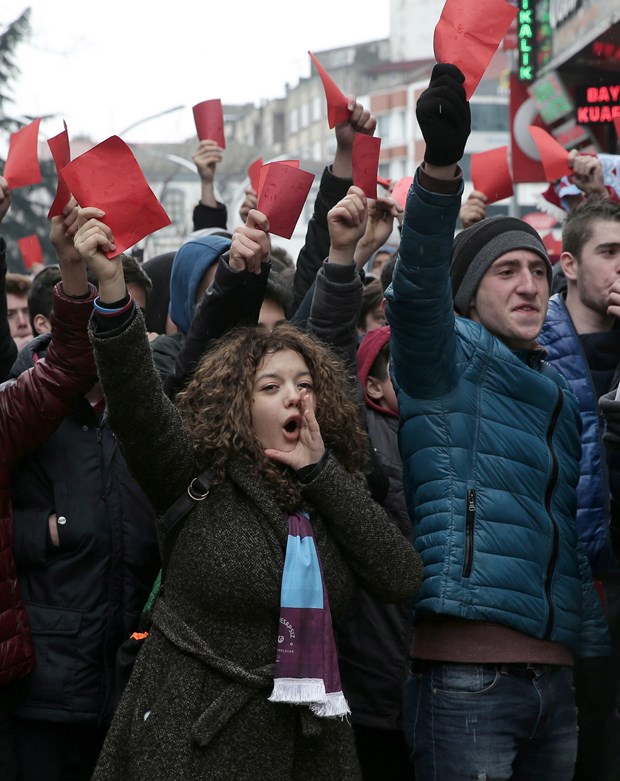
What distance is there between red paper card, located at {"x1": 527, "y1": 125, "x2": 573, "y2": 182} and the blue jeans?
292cm

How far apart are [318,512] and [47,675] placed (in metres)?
1.06

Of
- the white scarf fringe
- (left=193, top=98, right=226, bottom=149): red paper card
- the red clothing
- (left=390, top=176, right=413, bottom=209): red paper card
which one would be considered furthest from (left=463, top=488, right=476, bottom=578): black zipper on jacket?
(left=193, top=98, right=226, bottom=149): red paper card

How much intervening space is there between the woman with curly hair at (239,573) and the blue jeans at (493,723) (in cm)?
22

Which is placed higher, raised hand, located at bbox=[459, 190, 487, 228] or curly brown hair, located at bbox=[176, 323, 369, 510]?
raised hand, located at bbox=[459, 190, 487, 228]

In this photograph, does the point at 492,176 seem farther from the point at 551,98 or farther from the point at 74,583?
the point at 551,98

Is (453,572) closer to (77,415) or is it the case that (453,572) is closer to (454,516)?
(454,516)

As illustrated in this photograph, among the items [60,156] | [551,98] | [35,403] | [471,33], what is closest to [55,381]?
[35,403]

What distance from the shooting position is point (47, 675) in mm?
3531

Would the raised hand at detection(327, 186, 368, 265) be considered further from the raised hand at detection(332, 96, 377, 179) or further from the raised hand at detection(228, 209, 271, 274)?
the raised hand at detection(332, 96, 377, 179)

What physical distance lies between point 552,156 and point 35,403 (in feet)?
9.54

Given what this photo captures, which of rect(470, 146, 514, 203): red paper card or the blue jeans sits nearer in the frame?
the blue jeans

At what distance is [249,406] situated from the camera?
313 centimetres

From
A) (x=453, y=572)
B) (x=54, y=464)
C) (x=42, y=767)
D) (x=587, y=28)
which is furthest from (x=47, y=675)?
(x=587, y=28)

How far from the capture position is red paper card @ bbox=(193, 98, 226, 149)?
5.60 m
